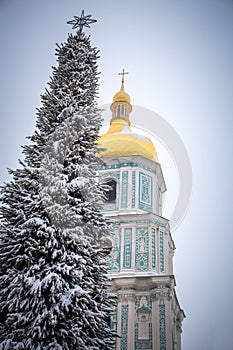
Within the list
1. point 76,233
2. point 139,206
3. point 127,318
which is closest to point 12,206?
point 76,233

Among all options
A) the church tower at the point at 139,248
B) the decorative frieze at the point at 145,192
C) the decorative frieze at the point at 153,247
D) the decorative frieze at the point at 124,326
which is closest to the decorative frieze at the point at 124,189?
the church tower at the point at 139,248

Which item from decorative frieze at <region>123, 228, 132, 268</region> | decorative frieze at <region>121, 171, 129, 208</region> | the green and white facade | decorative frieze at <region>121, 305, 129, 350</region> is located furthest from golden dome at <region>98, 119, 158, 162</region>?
decorative frieze at <region>121, 305, 129, 350</region>

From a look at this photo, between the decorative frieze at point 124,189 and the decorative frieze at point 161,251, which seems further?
the decorative frieze at point 124,189

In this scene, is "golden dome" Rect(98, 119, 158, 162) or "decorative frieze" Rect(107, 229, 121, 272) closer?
"decorative frieze" Rect(107, 229, 121, 272)

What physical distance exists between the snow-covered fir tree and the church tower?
4438mm

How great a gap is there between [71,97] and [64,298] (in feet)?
15.5

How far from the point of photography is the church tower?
49.0 feet

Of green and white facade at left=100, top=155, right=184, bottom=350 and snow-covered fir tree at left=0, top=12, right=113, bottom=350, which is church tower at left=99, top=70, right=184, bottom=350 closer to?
green and white facade at left=100, top=155, right=184, bottom=350

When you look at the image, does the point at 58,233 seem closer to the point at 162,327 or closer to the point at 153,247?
the point at 162,327

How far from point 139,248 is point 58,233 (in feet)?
31.0

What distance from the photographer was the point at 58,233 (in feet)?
25.9

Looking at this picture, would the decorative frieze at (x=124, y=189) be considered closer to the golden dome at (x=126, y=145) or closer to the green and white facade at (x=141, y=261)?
the green and white facade at (x=141, y=261)

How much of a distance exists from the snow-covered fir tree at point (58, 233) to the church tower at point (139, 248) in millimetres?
4438

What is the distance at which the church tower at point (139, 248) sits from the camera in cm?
1493
